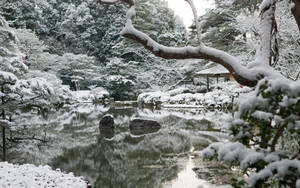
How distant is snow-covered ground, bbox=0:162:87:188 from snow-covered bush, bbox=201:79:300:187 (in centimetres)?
347

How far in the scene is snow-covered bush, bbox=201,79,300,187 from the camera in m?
1.45

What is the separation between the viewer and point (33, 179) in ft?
14.8

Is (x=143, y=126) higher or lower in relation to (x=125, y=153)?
higher

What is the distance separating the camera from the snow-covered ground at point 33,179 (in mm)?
4250

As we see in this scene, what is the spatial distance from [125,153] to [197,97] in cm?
1271

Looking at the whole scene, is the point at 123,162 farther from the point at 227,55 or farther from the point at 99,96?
the point at 99,96

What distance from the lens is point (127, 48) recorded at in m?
29.1

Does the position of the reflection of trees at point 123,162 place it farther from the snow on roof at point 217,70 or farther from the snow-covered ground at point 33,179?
the snow on roof at point 217,70

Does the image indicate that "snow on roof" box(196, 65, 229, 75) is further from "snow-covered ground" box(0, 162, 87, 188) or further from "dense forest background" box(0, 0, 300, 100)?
"snow-covered ground" box(0, 162, 87, 188)

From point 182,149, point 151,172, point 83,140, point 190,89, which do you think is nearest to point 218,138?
point 182,149

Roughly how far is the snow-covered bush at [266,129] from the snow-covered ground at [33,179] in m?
A: 3.47

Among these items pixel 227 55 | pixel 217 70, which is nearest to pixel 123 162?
pixel 227 55

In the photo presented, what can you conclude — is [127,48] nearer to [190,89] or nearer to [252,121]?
[190,89]

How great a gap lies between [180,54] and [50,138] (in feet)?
27.2
